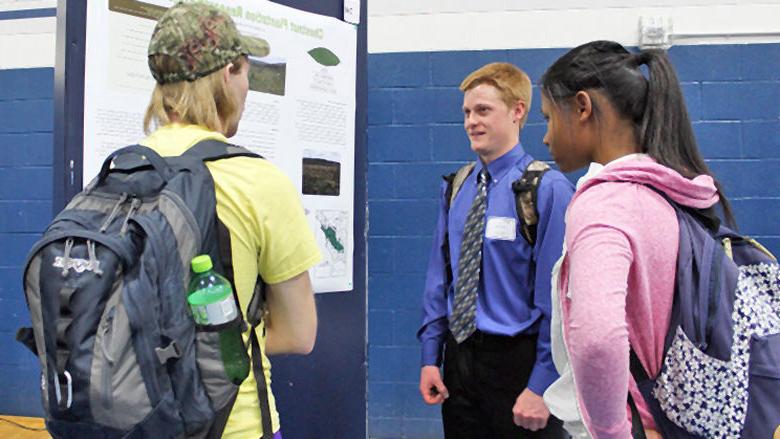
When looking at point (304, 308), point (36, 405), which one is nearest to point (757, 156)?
point (304, 308)

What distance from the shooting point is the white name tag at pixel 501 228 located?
1.74 m

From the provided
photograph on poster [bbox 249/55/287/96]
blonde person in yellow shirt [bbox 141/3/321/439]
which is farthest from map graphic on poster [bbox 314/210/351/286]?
blonde person in yellow shirt [bbox 141/3/321/439]

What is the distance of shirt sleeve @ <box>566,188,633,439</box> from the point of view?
868mm

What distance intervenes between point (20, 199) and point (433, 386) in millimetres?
2564

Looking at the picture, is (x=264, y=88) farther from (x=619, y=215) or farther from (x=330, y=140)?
(x=619, y=215)

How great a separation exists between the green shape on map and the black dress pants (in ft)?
1.47

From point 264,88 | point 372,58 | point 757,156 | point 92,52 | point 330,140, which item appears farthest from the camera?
point 372,58

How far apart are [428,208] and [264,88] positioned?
1.42 meters

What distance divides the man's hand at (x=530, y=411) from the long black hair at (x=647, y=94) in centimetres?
72

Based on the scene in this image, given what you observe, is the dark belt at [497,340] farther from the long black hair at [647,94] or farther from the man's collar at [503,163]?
the long black hair at [647,94]

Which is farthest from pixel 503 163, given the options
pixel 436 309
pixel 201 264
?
pixel 201 264

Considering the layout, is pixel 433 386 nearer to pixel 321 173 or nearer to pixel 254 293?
pixel 321 173

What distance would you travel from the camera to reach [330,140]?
184 centimetres

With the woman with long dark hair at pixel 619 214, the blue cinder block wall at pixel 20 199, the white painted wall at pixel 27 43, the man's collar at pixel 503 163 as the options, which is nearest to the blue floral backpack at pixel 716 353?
the woman with long dark hair at pixel 619 214
